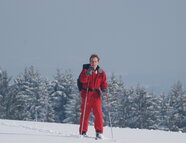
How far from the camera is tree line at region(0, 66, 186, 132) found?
58.0 meters

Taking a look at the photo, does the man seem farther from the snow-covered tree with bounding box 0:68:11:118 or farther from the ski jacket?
the snow-covered tree with bounding box 0:68:11:118

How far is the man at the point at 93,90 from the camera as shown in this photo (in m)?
9.98

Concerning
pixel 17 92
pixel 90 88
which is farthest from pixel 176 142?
pixel 17 92

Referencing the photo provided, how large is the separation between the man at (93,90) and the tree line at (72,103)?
47.1 m

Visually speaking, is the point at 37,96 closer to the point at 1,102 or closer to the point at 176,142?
the point at 1,102

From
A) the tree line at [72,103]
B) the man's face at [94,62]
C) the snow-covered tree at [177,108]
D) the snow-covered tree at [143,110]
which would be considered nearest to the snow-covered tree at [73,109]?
the tree line at [72,103]

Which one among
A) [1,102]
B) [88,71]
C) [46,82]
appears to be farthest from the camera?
[46,82]

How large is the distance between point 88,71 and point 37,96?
181 feet

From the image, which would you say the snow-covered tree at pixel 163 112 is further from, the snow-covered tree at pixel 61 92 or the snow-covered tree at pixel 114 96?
the snow-covered tree at pixel 61 92

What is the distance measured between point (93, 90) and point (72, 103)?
51644 mm

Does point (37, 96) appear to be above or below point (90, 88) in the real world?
above

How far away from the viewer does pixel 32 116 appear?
206 feet

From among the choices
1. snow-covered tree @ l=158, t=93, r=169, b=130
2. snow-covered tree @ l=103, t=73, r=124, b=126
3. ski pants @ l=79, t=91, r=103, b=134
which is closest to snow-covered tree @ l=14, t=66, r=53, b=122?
snow-covered tree @ l=103, t=73, r=124, b=126

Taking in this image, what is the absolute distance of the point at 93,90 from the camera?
10211 mm
